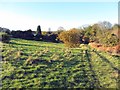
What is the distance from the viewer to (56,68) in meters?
13.5

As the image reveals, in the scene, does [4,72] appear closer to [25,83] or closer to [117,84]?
[25,83]

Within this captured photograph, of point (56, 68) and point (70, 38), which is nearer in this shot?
point (56, 68)

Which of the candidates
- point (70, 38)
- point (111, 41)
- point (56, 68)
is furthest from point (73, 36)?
point (56, 68)

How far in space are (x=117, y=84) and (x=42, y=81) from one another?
3.48 m

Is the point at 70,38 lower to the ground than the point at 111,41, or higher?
higher

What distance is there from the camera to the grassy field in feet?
38.6

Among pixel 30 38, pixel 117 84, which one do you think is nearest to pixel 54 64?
pixel 117 84

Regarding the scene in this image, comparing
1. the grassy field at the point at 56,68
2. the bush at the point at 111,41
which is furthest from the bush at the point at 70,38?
the grassy field at the point at 56,68

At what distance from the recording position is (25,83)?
11570 mm

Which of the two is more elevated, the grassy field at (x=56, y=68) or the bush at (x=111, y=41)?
the bush at (x=111, y=41)

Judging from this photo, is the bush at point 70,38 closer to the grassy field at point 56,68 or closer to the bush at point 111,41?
the bush at point 111,41

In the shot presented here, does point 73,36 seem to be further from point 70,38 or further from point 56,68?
point 56,68

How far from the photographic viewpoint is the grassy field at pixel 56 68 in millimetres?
11773

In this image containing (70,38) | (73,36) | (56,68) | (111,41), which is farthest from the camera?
(111,41)
